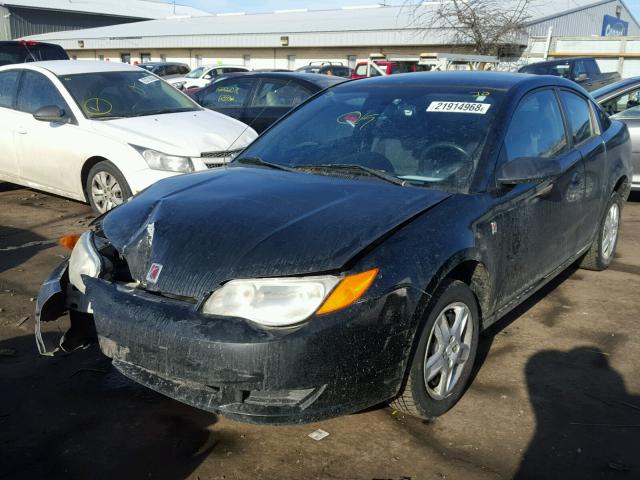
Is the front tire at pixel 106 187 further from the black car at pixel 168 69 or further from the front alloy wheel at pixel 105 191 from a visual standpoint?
the black car at pixel 168 69

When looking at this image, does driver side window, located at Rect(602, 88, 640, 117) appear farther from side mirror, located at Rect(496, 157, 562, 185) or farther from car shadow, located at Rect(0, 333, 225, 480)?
car shadow, located at Rect(0, 333, 225, 480)

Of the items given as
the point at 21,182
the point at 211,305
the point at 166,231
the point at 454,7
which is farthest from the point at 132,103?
the point at 454,7

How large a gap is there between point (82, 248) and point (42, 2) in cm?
6390

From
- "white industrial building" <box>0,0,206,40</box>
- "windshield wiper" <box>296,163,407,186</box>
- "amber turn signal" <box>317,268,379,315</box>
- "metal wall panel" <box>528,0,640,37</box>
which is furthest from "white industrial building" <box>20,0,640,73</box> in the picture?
"amber turn signal" <box>317,268,379,315</box>

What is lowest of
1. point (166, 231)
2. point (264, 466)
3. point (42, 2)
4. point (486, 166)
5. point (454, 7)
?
point (264, 466)

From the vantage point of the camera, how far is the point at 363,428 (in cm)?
322

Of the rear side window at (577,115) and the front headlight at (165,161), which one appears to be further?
the front headlight at (165,161)

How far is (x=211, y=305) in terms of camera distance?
2.72 metres

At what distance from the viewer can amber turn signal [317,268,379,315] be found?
8.72ft

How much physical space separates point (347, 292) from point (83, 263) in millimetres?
1417

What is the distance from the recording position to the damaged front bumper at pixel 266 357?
2.62 m

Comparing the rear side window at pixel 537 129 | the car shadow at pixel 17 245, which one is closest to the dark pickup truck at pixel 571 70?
the rear side window at pixel 537 129

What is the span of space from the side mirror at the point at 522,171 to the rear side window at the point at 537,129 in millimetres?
151

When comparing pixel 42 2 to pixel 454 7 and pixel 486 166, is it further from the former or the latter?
pixel 486 166
